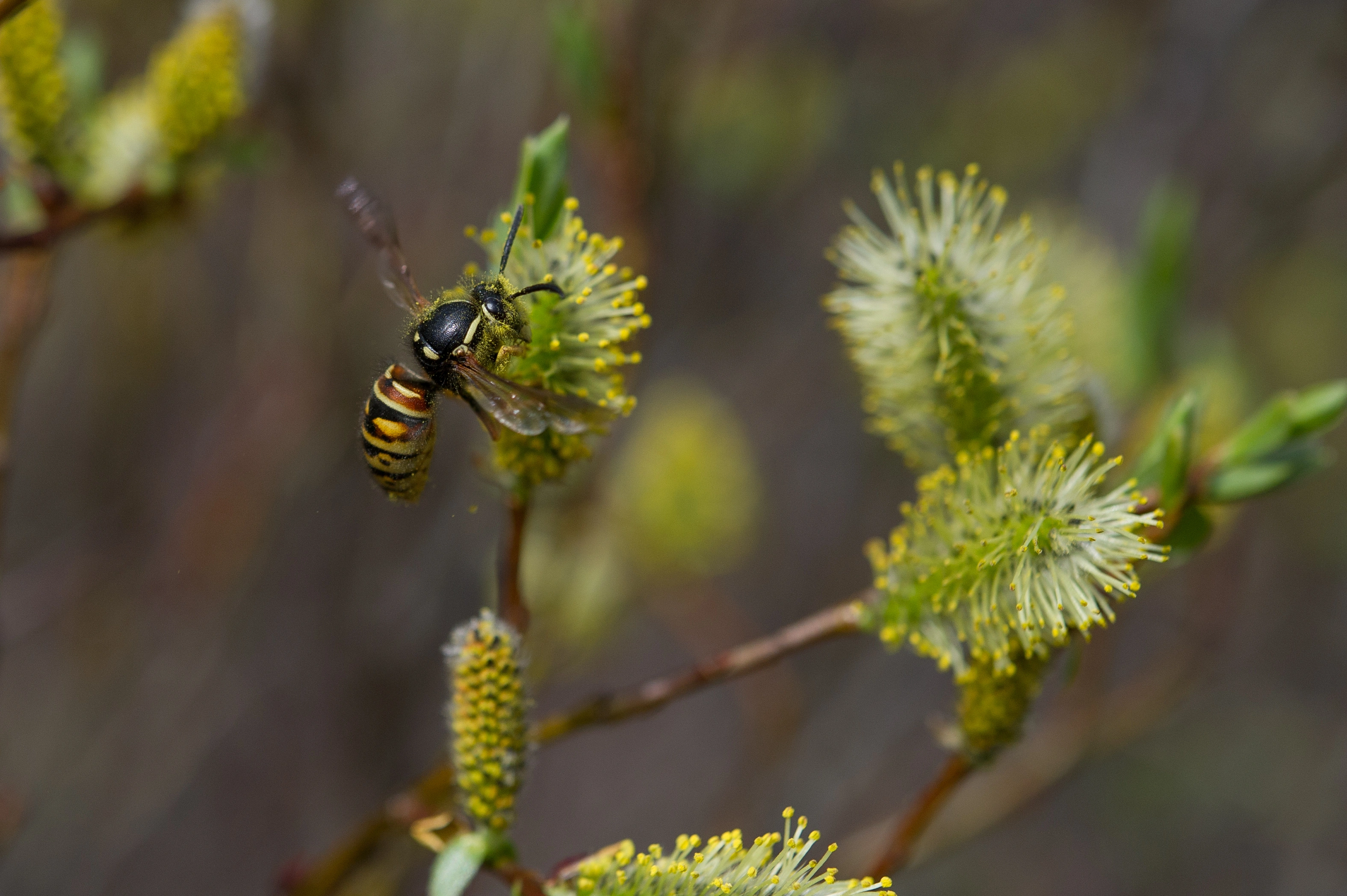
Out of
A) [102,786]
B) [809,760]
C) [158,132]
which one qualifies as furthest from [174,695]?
[158,132]

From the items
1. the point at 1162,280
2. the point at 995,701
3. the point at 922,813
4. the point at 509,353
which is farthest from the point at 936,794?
the point at 1162,280

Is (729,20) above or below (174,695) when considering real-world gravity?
above

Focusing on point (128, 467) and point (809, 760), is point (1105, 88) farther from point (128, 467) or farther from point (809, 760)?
point (128, 467)

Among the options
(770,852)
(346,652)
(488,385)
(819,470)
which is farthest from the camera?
(819,470)

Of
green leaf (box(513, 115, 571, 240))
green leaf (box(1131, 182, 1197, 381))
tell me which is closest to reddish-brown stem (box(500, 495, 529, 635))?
green leaf (box(513, 115, 571, 240))

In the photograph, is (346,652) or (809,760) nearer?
(346,652)
